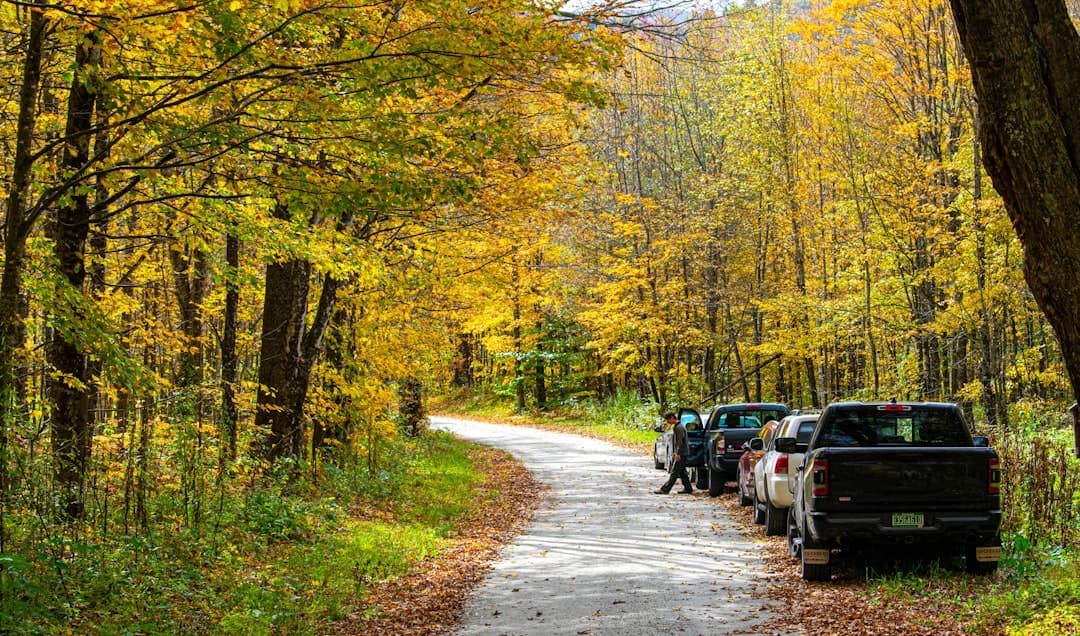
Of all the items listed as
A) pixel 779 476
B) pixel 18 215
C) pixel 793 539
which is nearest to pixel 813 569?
pixel 793 539

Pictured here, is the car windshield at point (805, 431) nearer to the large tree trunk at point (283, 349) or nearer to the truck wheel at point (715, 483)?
the truck wheel at point (715, 483)

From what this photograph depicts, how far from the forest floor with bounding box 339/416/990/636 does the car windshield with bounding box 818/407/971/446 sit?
4.89 ft

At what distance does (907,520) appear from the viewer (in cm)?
956

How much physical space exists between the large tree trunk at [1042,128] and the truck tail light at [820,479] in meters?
4.22

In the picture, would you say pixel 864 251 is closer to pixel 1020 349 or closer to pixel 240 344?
pixel 1020 349

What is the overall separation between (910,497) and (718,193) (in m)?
24.9

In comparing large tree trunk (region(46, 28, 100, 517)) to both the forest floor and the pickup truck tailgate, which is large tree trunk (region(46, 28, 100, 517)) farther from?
the pickup truck tailgate

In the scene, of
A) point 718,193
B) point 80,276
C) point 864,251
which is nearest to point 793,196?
point 718,193

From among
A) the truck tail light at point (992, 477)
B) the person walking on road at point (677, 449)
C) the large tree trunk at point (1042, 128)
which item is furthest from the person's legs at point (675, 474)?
the large tree trunk at point (1042, 128)

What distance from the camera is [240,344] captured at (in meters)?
18.4

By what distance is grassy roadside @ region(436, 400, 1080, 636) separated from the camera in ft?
24.8

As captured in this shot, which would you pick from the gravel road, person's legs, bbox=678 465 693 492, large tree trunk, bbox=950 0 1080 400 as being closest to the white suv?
the gravel road

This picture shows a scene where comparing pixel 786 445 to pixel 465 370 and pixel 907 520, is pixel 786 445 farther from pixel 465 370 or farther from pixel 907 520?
pixel 465 370

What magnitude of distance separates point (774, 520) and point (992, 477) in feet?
14.2
